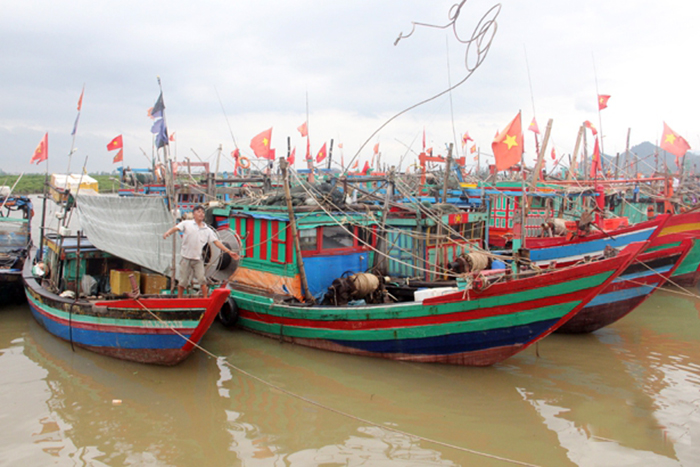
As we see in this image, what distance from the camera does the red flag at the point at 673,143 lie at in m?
15.6

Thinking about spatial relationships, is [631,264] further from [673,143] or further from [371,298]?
[673,143]

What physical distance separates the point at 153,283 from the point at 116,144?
10.3 metres

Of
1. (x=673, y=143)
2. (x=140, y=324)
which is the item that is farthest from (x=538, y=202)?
(x=140, y=324)

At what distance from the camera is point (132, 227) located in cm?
886

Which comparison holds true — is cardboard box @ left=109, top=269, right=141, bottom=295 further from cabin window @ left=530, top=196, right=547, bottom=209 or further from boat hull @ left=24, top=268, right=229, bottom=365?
cabin window @ left=530, top=196, right=547, bottom=209

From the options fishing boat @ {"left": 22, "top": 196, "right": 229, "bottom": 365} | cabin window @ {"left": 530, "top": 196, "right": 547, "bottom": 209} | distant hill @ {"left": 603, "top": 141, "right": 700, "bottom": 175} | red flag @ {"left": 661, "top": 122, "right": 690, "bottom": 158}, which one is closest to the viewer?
fishing boat @ {"left": 22, "top": 196, "right": 229, "bottom": 365}

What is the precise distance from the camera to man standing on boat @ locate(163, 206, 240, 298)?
7570 mm

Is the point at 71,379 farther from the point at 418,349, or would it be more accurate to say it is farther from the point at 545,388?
the point at 545,388

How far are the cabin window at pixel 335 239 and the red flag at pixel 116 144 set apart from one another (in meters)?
11.7

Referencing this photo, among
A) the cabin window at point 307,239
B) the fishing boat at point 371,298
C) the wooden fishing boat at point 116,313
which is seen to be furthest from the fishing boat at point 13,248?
the cabin window at point 307,239

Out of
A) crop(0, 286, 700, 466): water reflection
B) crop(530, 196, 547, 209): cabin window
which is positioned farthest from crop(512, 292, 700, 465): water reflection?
crop(530, 196, 547, 209): cabin window

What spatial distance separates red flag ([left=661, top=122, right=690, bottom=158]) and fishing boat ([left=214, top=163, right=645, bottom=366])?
10667 mm

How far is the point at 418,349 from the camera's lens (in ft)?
26.0

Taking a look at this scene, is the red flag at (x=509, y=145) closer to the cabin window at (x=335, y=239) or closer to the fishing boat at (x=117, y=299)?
the cabin window at (x=335, y=239)
